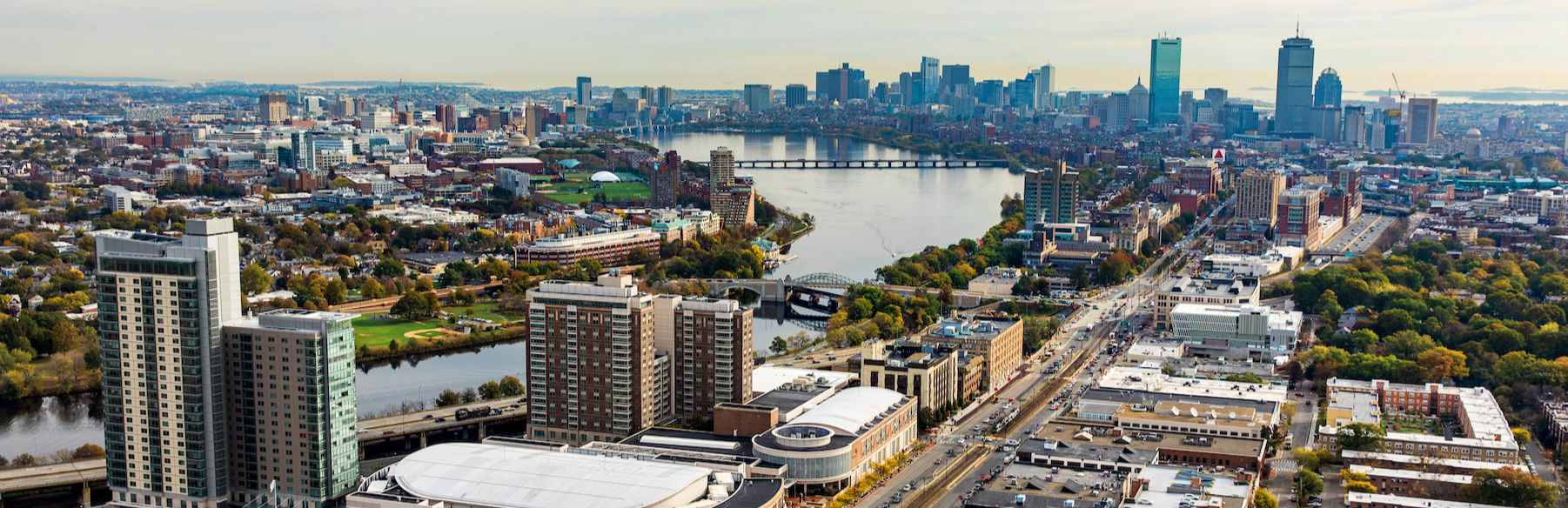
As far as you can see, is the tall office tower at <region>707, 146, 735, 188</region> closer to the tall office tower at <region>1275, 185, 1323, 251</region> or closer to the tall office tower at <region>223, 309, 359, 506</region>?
the tall office tower at <region>1275, 185, 1323, 251</region>

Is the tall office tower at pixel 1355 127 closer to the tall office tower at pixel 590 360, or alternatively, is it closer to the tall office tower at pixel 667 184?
the tall office tower at pixel 667 184

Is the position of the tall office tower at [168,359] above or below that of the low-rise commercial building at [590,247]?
above

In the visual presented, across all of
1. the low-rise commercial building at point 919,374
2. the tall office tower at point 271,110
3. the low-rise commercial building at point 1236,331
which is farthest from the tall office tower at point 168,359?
the tall office tower at point 271,110

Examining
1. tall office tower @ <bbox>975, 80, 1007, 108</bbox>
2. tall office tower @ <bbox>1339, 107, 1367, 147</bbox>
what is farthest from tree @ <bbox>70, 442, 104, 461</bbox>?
tall office tower @ <bbox>975, 80, 1007, 108</bbox>


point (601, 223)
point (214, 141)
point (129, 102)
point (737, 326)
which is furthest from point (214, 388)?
point (129, 102)

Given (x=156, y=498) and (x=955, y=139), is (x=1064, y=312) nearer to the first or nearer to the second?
(x=156, y=498)

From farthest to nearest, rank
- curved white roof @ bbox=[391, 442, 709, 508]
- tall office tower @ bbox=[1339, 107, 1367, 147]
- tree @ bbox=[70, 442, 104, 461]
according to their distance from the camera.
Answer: tall office tower @ bbox=[1339, 107, 1367, 147] → tree @ bbox=[70, 442, 104, 461] → curved white roof @ bbox=[391, 442, 709, 508]

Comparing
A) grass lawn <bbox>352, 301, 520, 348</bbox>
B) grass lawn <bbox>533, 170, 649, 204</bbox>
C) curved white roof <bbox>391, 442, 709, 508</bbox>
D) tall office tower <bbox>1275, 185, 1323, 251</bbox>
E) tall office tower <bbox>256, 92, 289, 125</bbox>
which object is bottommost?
grass lawn <bbox>352, 301, 520, 348</bbox>
